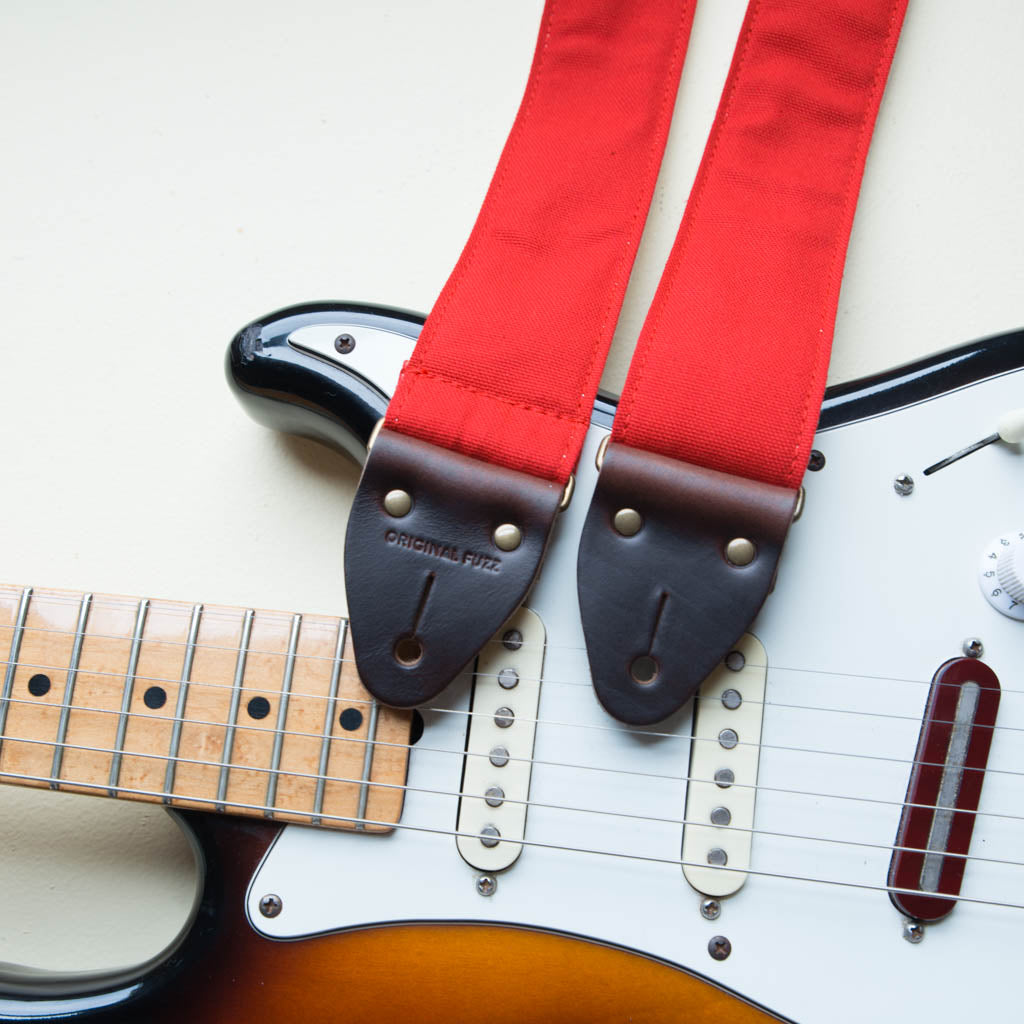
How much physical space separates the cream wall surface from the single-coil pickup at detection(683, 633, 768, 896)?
244 millimetres

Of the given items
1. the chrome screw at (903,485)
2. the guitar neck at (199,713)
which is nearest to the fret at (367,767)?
the guitar neck at (199,713)

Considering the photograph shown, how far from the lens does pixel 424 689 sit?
54cm

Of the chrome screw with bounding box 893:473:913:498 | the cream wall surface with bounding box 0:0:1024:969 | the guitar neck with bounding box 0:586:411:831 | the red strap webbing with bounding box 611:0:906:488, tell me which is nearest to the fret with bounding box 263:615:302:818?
the guitar neck with bounding box 0:586:411:831

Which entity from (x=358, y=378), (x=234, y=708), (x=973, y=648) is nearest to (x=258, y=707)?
(x=234, y=708)

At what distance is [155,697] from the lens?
1.84 ft

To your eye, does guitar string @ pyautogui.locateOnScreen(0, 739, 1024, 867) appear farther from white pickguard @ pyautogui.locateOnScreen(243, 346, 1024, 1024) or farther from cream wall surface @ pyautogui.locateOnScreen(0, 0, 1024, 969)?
cream wall surface @ pyautogui.locateOnScreen(0, 0, 1024, 969)

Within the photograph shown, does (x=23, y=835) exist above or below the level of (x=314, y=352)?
below

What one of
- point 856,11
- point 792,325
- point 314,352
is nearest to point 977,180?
point 856,11

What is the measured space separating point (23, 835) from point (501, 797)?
0.38 meters

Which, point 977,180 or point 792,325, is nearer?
point 792,325

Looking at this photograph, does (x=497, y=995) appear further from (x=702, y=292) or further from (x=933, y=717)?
(x=702, y=292)

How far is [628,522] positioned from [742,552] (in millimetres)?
71

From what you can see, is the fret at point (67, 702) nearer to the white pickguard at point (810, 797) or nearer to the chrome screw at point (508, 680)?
the white pickguard at point (810, 797)

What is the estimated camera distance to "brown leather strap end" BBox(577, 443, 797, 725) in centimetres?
54
